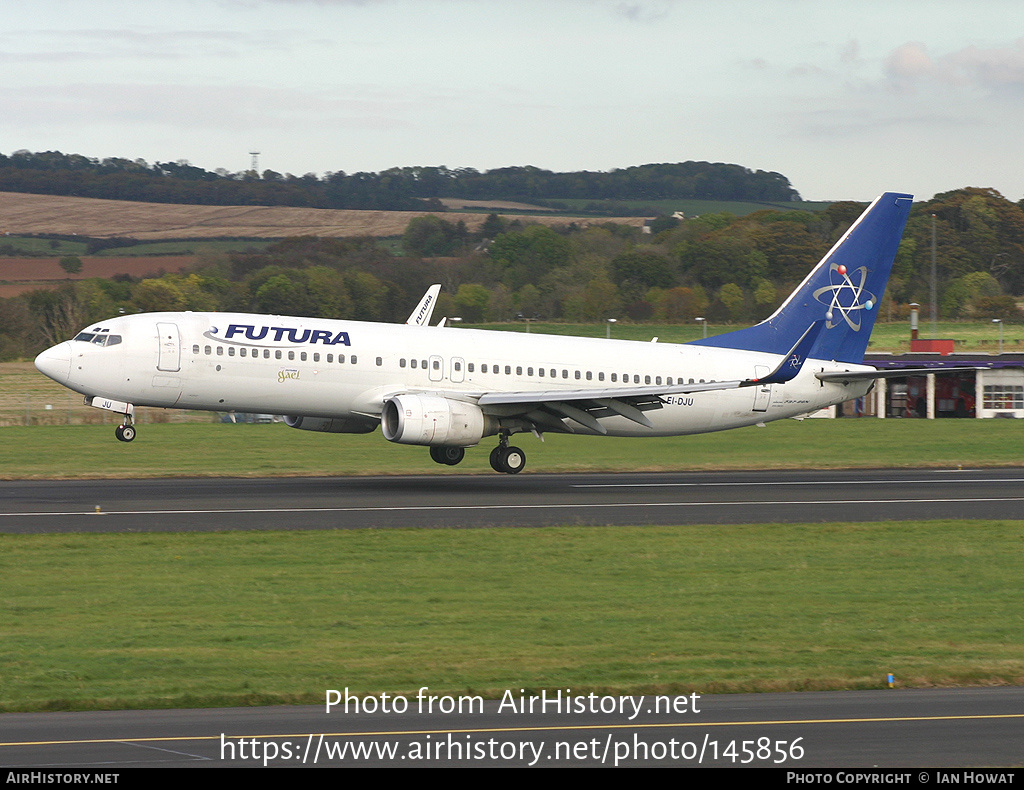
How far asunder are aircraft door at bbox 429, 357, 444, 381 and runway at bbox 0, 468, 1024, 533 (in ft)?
9.74

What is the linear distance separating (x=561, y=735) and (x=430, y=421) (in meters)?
22.1

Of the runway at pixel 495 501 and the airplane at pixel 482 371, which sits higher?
the airplane at pixel 482 371

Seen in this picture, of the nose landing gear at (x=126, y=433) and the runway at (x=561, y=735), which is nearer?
the runway at (x=561, y=735)

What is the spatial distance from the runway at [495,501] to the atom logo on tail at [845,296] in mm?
5438

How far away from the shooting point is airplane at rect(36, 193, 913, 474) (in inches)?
1329

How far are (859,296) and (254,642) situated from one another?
29936 millimetres

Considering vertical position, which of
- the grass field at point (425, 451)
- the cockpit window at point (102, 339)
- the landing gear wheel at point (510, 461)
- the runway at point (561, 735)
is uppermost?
the cockpit window at point (102, 339)

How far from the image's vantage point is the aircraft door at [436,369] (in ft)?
117

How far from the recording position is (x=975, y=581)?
20.4m

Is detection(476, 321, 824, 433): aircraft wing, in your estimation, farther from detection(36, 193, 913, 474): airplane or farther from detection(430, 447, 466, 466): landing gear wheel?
detection(430, 447, 466, 466): landing gear wheel

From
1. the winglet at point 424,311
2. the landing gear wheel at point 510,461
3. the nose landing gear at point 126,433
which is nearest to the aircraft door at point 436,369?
the landing gear wheel at point 510,461

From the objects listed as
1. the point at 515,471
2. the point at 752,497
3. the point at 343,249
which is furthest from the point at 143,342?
the point at 343,249

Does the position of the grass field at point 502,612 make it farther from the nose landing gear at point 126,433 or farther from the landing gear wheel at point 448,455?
the landing gear wheel at point 448,455
